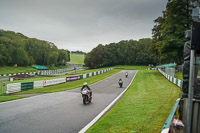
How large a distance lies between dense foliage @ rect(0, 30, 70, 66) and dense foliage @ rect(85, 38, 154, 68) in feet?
77.3

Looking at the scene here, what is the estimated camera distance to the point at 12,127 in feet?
21.5

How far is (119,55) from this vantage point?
97.3 m

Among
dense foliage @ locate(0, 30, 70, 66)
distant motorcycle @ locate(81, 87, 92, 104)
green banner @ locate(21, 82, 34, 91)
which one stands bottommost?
green banner @ locate(21, 82, 34, 91)

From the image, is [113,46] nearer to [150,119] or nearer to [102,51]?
[102,51]

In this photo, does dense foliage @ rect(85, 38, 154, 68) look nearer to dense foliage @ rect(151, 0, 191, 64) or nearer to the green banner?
dense foliage @ rect(151, 0, 191, 64)

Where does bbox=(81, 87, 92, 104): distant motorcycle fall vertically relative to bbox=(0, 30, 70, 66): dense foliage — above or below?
below

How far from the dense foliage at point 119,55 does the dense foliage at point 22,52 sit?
23574mm

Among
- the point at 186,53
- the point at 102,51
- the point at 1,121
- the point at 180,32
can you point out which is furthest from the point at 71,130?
the point at 102,51

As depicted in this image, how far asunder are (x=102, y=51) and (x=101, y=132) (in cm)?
9046

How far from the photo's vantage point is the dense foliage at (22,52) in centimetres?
6891

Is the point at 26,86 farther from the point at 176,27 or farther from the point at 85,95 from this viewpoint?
the point at 176,27

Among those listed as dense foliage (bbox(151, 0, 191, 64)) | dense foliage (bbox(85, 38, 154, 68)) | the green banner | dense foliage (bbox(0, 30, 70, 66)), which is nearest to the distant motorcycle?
the green banner

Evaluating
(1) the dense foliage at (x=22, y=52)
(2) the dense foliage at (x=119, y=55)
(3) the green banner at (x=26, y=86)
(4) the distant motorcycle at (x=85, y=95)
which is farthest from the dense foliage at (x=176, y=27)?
(1) the dense foliage at (x=22, y=52)

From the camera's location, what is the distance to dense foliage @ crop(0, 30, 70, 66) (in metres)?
68.9
